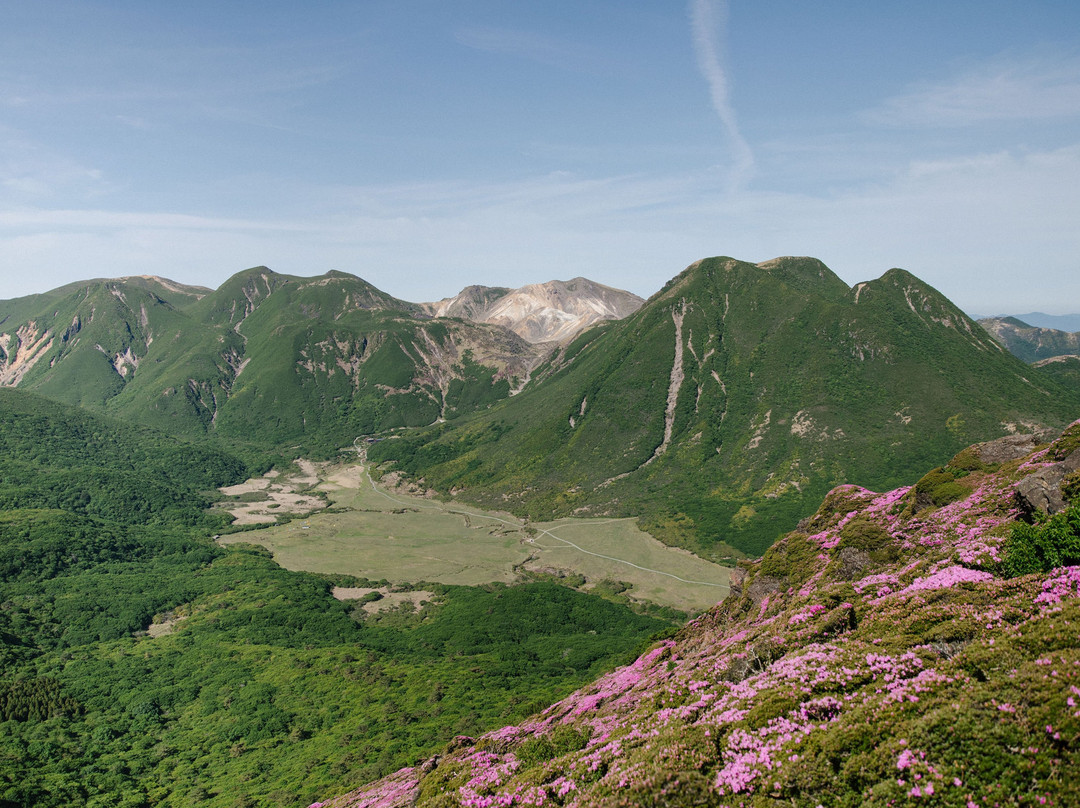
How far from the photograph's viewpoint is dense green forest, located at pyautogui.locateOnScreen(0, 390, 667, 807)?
58875 millimetres

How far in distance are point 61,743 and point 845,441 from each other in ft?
628

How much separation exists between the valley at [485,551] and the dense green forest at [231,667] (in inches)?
493

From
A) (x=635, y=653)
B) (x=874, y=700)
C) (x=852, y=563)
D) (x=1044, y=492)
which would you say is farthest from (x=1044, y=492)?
(x=635, y=653)

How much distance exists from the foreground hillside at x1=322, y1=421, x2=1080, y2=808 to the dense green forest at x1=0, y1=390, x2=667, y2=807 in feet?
77.5

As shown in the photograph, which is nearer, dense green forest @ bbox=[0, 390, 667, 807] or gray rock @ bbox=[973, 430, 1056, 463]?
gray rock @ bbox=[973, 430, 1056, 463]

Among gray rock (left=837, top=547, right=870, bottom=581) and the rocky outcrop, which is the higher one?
the rocky outcrop

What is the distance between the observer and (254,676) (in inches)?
3189

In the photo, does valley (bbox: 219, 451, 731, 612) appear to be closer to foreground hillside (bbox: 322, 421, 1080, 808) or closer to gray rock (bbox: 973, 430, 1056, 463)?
gray rock (bbox: 973, 430, 1056, 463)

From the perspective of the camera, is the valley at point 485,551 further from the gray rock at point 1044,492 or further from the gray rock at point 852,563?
the gray rock at point 1044,492

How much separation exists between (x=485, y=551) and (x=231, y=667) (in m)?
79.5

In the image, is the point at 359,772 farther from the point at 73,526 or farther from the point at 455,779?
the point at 73,526

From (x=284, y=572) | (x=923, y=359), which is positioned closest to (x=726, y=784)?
(x=284, y=572)

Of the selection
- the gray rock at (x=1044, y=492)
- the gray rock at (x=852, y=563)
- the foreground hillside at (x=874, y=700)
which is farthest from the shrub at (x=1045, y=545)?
the gray rock at (x=852, y=563)

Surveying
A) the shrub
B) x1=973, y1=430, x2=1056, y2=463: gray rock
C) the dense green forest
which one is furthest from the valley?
the shrub
